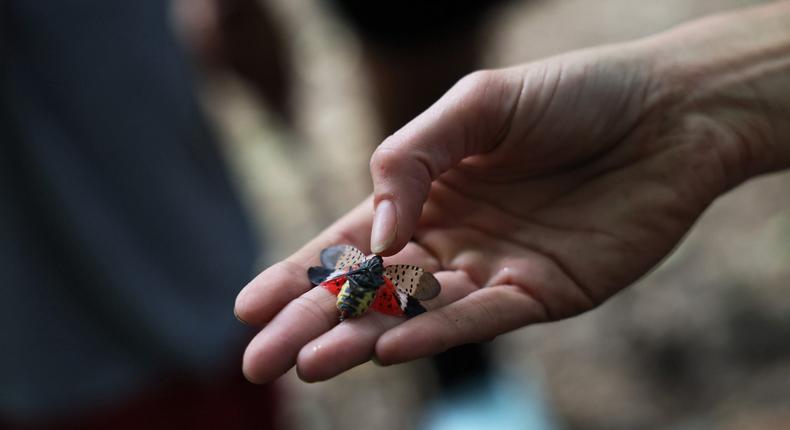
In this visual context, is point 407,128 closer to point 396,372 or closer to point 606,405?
point 606,405

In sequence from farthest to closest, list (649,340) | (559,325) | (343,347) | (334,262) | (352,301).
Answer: (559,325) < (649,340) < (334,262) < (352,301) < (343,347)

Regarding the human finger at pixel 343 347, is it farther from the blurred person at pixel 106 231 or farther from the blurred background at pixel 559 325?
the blurred background at pixel 559 325

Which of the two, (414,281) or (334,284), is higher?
(334,284)

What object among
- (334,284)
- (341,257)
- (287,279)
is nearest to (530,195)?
(341,257)

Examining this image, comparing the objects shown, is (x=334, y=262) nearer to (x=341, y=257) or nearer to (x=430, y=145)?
(x=341, y=257)

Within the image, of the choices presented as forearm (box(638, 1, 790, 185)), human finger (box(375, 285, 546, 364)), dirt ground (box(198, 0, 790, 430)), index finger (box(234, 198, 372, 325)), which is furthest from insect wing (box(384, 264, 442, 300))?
dirt ground (box(198, 0, 790, 430))

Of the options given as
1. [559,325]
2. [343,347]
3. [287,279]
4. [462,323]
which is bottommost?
[559,325]

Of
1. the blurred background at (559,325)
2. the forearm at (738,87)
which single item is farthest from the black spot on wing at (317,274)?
the forearm at (738,87)
